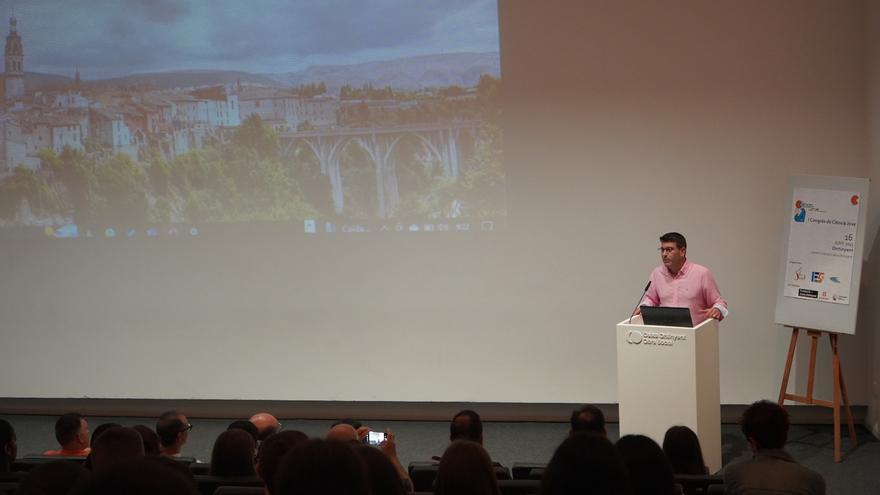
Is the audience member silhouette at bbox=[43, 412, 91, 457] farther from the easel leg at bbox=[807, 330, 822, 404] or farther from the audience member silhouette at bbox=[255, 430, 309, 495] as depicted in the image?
the easel leg at bbox=[807, 330, 822, 404]

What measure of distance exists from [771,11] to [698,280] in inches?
78.2

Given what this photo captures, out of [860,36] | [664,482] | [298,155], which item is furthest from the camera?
[298,155]

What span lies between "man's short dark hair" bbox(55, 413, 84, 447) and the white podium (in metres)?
2.87

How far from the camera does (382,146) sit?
22.5 feet

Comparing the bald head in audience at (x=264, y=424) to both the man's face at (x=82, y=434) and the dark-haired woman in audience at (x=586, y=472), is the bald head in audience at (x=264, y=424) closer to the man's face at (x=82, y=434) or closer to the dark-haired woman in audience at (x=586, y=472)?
the man's face at (x=82, y=434)

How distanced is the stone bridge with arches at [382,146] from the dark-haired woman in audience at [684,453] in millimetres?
3574

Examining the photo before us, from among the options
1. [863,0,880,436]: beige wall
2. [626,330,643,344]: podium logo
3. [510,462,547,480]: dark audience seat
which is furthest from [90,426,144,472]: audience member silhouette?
[863,0,880,436]: beige wall

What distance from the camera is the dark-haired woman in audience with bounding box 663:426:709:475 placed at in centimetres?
349

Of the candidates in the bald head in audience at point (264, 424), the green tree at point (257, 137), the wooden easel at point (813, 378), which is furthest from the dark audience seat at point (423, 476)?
the green tree at point (257, 137)

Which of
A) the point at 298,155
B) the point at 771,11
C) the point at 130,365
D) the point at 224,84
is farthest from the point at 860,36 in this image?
the point at 130,365

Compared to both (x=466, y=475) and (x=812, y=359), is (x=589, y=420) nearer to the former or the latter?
(x=466, y=475)

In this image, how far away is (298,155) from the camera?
695 centimetres

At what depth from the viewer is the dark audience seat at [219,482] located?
125 inches

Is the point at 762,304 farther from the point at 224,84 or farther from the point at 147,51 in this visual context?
the point at 147,51
